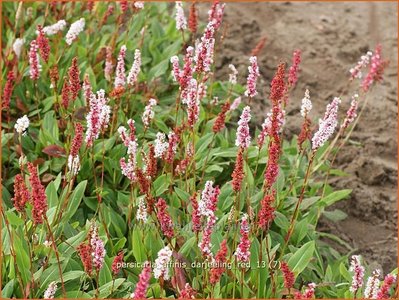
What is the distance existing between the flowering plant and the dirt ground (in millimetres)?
319

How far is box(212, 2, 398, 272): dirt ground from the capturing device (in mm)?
4781

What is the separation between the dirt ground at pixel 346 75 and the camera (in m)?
4.78

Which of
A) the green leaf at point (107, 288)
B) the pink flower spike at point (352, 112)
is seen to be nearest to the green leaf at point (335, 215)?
the pink flower spike at point (352, 112)

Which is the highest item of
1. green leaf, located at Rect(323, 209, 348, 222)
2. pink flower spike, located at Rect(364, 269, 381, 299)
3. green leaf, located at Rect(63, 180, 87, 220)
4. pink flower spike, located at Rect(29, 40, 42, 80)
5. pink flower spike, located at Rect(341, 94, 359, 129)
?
pink flower spike, located at Rect(29, 40, 42, 80)

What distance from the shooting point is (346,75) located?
6352 millimetres

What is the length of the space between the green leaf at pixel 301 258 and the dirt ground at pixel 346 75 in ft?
2.23

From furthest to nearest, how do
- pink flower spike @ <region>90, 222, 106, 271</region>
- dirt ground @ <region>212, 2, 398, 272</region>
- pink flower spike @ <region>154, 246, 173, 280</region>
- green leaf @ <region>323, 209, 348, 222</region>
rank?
dirt ground @ <region>212, 2, 398, 272</region> → green leaf @ <region>323, 209, 348, 222</region> → pink flower spike @ <region>90, 222, 106, 271</region> → pink flower spike @ <region>154, 246, 173, 280</region>

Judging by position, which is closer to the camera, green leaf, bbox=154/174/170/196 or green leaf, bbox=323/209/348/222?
green leaf, bbox=154/174/170/196

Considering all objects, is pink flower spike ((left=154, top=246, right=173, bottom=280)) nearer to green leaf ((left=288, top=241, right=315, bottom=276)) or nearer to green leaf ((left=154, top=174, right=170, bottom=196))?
green leaf ((left=288, top=241, right=315, bottom=276))

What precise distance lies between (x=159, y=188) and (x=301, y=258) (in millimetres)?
864

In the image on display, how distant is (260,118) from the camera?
5406 mm

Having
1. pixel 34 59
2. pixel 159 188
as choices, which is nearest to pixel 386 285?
pixel 159 188

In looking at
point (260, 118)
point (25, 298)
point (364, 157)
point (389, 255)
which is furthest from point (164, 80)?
point (25, 298)

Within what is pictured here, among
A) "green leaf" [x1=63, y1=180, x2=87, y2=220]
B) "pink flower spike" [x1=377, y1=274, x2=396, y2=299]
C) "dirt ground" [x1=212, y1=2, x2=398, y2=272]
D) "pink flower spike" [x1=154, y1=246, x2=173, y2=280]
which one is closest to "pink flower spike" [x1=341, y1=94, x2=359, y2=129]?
"dirt ground" [x1=212, y1=2, x2=398, y2=272]
